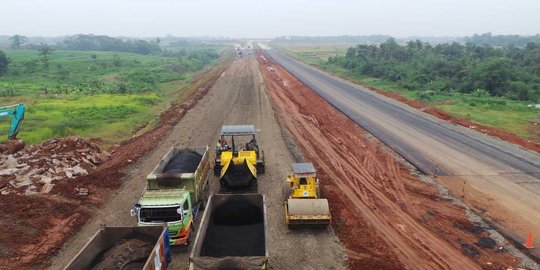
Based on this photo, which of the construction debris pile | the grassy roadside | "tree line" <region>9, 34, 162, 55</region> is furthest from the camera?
"tree line" <region>9, 34, 162, 55</region>

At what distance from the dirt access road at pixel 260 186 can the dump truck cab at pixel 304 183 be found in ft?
3.94

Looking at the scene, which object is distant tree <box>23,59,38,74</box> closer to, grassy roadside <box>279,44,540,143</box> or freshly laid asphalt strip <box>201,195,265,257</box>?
grassy roadside <box>279,44,540,143</box>

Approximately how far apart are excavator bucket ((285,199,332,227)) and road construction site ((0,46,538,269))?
42cm

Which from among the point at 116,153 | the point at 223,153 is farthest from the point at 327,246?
the point at 116,153

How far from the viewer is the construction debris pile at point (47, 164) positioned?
1881 cm

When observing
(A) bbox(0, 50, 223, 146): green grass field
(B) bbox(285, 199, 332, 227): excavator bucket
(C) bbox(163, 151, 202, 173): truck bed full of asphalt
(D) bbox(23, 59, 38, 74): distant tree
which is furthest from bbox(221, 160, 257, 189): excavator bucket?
(D) bbox(23, 59, 38, 74): distant tree

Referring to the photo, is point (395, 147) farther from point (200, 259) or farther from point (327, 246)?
point (200, 259)

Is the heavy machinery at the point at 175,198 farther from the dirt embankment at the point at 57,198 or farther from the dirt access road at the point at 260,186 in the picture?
the dirt embankment at the point at 57,198

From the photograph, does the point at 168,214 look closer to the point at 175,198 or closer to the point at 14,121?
the point at 175,198

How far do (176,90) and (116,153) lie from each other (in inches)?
1131

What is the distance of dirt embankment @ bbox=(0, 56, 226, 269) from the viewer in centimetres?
1412

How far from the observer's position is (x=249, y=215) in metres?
13.6

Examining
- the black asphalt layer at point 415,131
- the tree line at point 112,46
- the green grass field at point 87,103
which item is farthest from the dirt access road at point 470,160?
the tree line at point 112,46

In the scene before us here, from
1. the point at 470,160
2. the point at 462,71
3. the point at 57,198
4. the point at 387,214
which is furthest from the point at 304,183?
the point at 462,71
